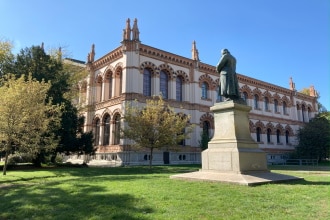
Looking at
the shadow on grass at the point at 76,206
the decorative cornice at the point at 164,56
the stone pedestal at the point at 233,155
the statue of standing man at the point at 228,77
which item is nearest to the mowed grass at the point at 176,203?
the shadow on grass at the point at 76,206

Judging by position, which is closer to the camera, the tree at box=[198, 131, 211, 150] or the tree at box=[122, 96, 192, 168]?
the tree at box=[122, 96, 192, 168]

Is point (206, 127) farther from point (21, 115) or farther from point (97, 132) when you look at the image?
point (21, 115)

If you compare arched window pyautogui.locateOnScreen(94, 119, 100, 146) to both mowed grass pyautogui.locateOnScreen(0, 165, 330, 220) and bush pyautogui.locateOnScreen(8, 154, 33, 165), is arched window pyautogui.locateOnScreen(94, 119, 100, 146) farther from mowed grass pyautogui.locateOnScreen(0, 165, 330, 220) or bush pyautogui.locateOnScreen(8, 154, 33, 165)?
mowed grass pyautogui.locateOnScreen(0, 165, 330, 220)

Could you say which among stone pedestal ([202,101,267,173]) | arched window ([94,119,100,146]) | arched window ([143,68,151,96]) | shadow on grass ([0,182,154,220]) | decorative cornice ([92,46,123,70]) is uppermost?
decorative cornice ([92,46,123,70])

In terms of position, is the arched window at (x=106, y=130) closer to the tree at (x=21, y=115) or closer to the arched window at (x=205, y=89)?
the arched window at (x=205, y=89)

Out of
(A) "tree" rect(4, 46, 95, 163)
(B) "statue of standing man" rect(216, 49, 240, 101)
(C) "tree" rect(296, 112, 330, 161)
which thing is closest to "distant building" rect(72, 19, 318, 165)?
(A) "tree" rect(4, 46, 95, 163)

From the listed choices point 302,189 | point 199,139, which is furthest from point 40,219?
point 199,139

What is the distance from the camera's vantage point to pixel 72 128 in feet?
79.9

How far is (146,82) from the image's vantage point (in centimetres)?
3000

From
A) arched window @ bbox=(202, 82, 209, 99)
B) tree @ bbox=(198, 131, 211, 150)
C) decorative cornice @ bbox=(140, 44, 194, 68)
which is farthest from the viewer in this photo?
arched window @ bbox=(202, 82, 209, 99)

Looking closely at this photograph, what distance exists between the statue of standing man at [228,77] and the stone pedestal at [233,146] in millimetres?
675

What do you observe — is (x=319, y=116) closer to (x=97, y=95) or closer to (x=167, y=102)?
(x=167, y=102)

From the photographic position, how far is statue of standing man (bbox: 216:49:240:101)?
12320mm

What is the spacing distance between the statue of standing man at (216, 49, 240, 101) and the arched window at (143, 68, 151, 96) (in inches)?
684
